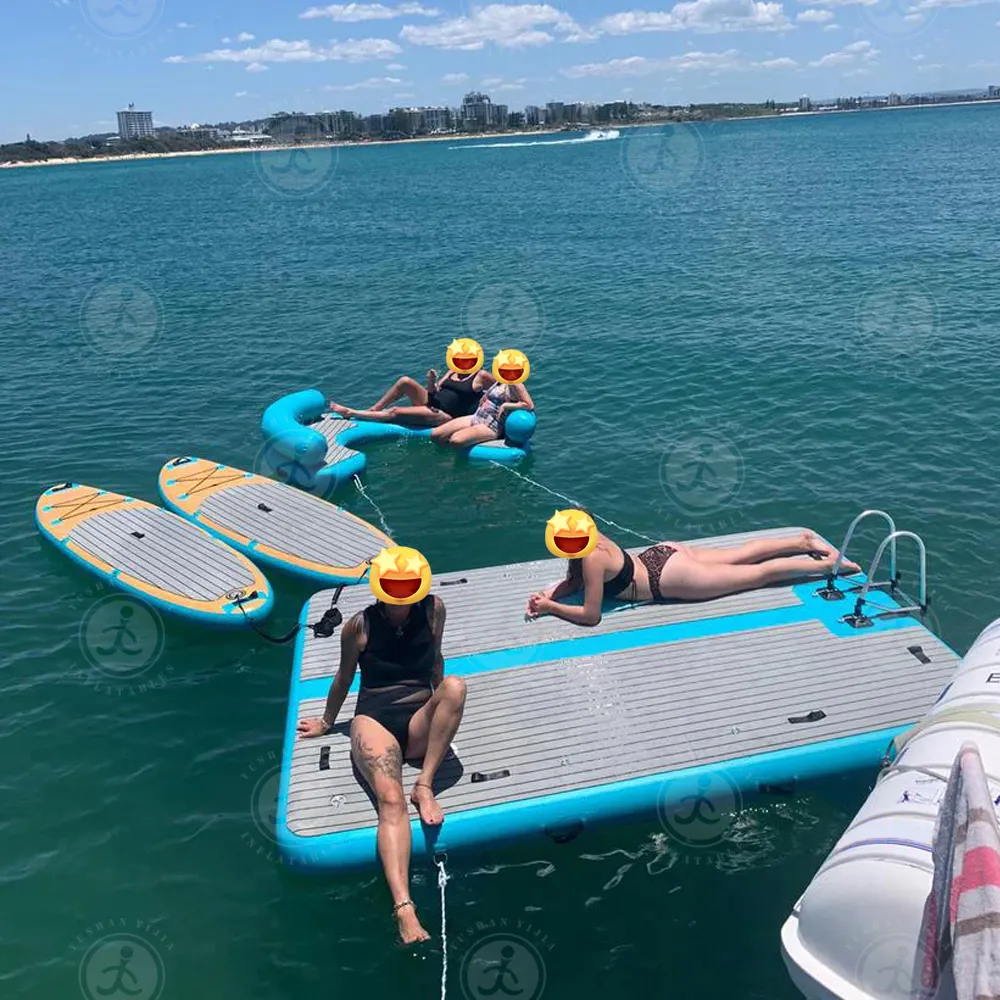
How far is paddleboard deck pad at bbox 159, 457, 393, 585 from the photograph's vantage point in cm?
1243

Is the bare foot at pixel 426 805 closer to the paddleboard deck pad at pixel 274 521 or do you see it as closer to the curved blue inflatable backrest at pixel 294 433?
the paddleboard deck pad at pixel 274 521

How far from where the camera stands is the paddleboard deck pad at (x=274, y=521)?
12.4m

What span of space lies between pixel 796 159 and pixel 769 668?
88.5 m

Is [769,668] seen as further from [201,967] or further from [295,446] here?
[295,446]

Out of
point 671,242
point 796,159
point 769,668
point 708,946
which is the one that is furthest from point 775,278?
point 796,159
